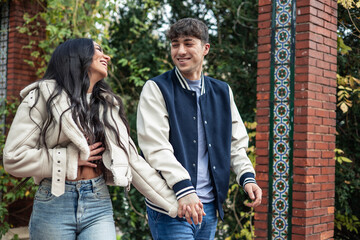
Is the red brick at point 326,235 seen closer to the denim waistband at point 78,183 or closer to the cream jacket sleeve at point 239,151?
the cream jacket sleeve at point 239,151

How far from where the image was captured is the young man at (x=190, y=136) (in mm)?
2701

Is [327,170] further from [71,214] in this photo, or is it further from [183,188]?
[71,214]

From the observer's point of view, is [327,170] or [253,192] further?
[327,170]

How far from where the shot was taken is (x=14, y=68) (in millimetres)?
7484

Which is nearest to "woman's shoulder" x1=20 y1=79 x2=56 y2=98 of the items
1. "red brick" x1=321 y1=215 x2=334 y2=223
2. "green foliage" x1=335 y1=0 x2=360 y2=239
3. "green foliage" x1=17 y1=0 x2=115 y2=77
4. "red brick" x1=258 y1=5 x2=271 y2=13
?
"red brick" x1=258 y1=5 x2=271 y2=13

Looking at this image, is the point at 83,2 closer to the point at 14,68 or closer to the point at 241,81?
the point at 14,68

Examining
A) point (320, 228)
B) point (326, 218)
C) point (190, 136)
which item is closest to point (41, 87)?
point (190, 136)

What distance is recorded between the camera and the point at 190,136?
2.83m

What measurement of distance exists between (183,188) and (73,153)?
60 centimetres

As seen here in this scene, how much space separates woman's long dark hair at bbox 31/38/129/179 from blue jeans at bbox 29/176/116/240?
0.66ft

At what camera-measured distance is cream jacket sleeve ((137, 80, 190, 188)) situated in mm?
2631

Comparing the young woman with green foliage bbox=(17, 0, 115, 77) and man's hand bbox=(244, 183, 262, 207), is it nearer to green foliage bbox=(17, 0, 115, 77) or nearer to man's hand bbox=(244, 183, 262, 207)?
man's hand bbox=(244, 183, 262, 207)

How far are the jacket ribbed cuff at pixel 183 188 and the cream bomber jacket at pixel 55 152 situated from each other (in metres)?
0.07

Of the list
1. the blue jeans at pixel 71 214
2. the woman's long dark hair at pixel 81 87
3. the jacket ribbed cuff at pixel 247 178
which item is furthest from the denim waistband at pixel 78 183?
the jacket ribbed cuff at pixel 247 178
